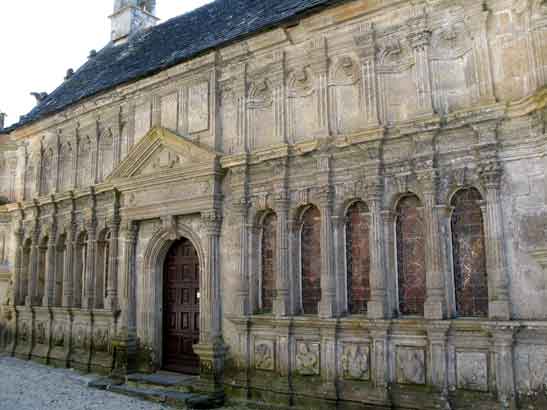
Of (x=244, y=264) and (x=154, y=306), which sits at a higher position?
(x=244, y=264)

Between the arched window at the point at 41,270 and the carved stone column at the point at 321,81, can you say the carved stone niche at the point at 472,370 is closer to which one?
the carved stone column at the point at 321,81

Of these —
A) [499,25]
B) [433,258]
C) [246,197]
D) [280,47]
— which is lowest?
[433,258]

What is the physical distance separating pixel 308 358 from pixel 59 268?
7.84 metres

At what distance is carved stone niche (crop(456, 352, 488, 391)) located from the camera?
22.2ft

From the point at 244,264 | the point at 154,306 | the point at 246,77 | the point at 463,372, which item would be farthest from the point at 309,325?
the point at 246,77

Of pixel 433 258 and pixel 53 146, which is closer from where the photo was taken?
pixel 433 258

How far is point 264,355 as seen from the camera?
28.8ft

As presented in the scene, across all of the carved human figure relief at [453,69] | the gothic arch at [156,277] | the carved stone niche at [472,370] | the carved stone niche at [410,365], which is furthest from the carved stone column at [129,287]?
the carved human figure relief at [453,69]

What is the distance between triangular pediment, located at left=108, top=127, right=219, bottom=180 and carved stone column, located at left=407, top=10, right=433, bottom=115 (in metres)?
3.75

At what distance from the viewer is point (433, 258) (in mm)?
7324

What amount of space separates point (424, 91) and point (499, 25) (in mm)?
1275

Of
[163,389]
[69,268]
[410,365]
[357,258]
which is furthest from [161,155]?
[410,365]

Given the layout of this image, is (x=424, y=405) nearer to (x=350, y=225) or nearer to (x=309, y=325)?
(x=309, y=325)

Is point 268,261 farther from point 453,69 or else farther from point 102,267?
point 102,267
